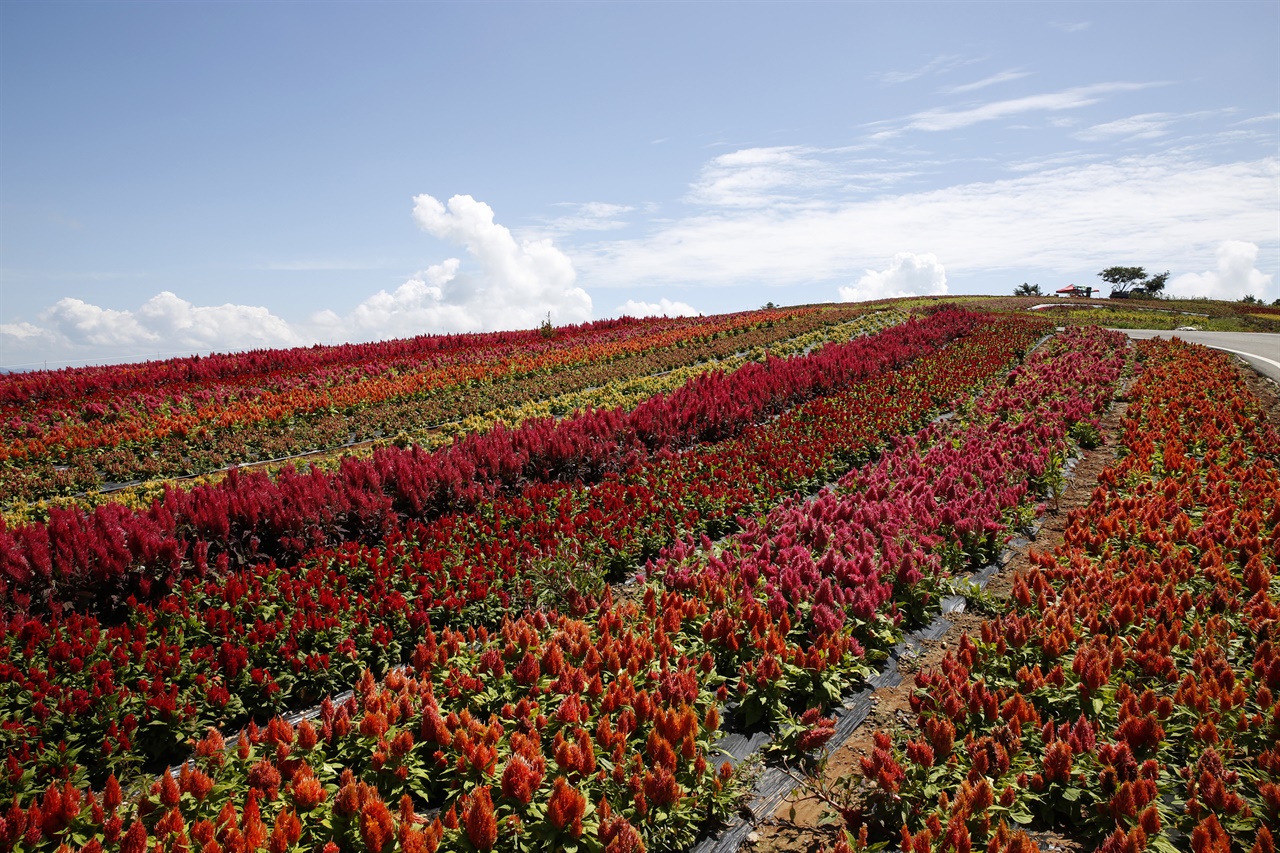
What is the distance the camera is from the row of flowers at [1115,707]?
2.98 meters

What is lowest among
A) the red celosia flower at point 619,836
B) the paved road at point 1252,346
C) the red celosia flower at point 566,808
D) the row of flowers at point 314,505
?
the red celosia flower at point 619,836

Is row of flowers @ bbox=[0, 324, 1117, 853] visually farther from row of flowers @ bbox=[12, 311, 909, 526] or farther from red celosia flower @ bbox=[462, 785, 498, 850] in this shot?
row of flowers @ bbox=[12, 311, 909, 526]

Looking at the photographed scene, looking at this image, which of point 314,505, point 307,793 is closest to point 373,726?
point 307,793

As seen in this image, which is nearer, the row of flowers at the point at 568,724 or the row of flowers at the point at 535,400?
the row of flowers at the point at 568,724

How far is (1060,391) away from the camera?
11.8 m

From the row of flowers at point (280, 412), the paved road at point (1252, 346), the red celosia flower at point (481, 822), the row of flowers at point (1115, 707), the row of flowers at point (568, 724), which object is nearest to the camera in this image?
the red celosia flower at point (481, 822)

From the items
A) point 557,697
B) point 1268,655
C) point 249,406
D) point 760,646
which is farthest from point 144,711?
point 249,406

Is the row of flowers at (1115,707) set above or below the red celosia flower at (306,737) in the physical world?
below

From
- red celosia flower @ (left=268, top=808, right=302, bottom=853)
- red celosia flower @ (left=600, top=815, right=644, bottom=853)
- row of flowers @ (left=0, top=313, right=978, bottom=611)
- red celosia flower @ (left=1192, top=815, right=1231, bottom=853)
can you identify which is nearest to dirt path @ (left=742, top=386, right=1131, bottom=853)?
red celosia flower @ (left=1192, top=815, right=1231, bottom=853)

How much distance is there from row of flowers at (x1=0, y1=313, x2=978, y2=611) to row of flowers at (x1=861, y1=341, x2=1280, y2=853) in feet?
15.5

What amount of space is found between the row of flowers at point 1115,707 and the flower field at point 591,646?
0.02 meters

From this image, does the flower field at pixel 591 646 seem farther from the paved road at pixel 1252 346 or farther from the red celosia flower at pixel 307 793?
the paved road at pixel 1252 346

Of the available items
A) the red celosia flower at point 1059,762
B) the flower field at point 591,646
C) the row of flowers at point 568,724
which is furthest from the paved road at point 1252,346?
the red celosia flower at point 1059,762

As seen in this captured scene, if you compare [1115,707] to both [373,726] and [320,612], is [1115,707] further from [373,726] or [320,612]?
[320,612]
